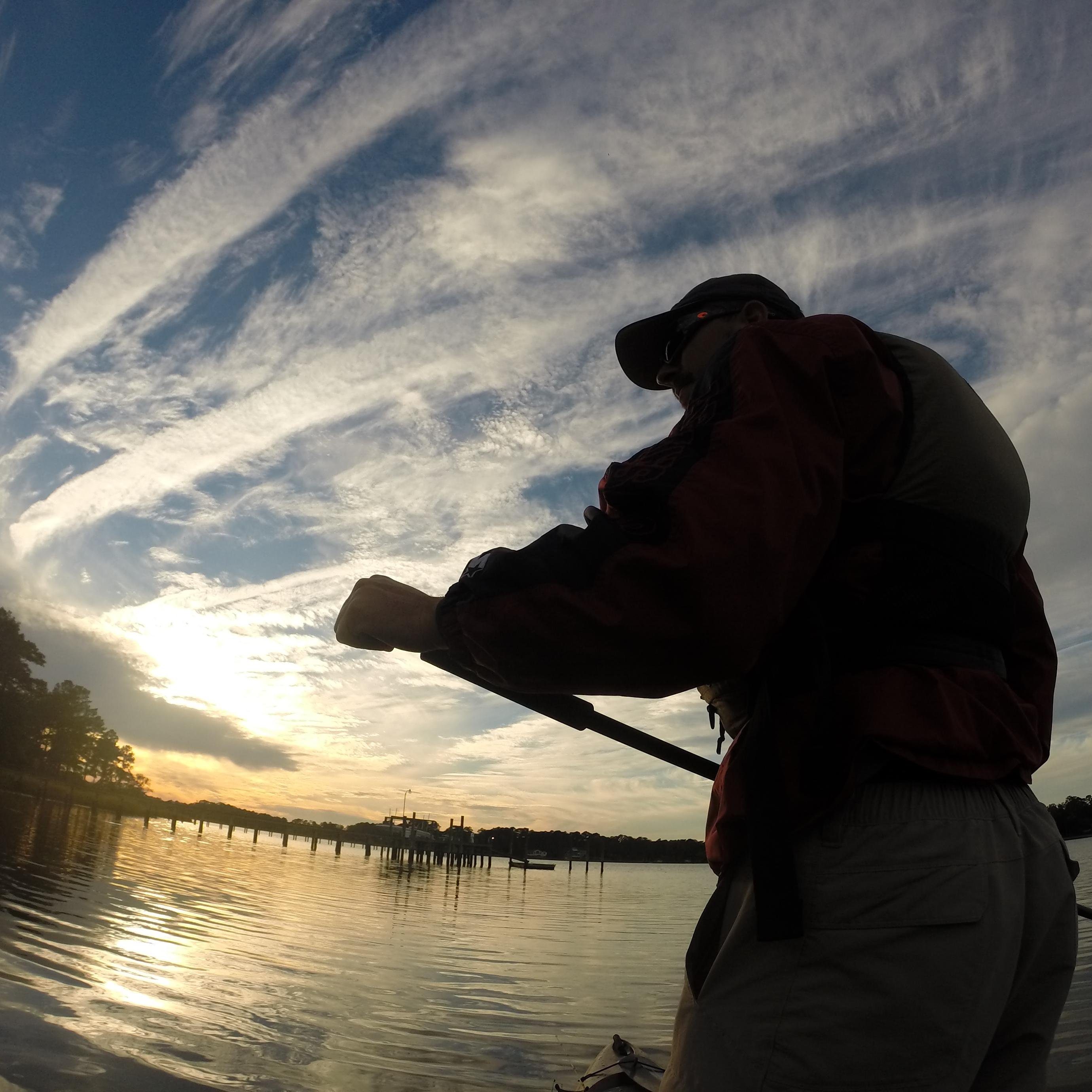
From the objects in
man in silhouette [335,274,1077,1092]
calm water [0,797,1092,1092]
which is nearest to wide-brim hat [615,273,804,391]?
man in silhouette [335,274,1077,1092]

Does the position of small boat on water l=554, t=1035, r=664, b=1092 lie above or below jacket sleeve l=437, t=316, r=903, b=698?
below

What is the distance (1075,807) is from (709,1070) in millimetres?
78872

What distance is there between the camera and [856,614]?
1307 mm

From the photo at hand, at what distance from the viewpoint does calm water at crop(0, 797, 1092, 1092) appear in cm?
364

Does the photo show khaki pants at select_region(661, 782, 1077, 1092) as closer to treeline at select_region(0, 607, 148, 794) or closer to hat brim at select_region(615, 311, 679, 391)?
hat brim at select_region(615, 311, 679, 391)

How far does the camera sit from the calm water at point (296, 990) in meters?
3.64

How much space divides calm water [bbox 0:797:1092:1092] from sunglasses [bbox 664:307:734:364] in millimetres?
3569

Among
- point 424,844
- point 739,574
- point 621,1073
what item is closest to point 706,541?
point 739,574

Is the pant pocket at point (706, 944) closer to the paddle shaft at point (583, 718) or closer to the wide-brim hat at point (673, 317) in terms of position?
the paddle shaft at point (583, 718)

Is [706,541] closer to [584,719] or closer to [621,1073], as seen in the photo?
[584,719]

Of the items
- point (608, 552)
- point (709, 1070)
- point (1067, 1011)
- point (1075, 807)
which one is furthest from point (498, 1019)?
point (1075, 807)

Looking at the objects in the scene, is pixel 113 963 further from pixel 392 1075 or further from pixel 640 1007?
pixel 640 1007

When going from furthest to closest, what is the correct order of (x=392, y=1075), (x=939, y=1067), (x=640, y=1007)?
1. (x=640, y=1007)
2. (x=392, y=1075)
3. (x=939, y=1067)

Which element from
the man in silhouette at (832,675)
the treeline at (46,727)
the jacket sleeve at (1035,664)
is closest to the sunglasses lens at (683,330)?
the man in silhouette at (832,675)
